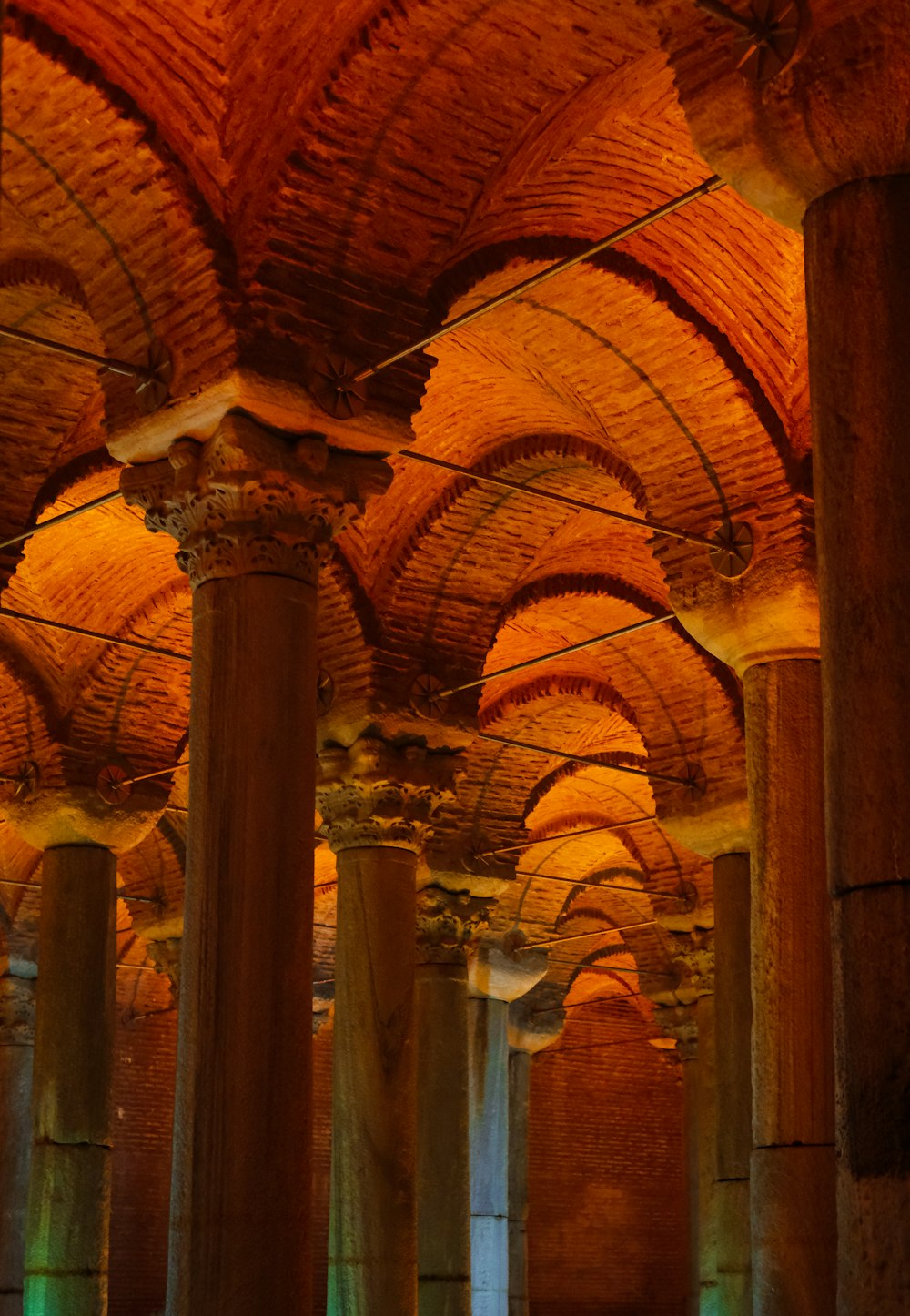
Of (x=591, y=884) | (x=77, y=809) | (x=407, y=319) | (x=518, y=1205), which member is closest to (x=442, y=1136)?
(x=77, y=809)

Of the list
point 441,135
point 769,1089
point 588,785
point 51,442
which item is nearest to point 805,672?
point 769,1089

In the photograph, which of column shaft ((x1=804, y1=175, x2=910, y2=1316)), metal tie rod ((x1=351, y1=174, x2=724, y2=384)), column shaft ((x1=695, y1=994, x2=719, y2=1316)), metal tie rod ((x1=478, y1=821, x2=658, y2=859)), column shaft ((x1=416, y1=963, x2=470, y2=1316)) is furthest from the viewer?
column shaft ((x1=695, y1=994, x2=719, y2=1316))

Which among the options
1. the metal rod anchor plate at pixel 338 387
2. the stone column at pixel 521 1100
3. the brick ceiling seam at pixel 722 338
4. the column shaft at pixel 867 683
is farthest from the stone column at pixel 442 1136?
the stone column at pixel 521 1100

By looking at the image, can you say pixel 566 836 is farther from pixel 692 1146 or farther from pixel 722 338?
pixel 722 338

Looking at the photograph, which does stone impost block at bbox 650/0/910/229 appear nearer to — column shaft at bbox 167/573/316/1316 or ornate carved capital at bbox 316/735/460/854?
column shaft at bbox 167/573/316/1316

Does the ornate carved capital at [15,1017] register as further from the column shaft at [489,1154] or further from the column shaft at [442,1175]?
the column shaft at [442,1175]

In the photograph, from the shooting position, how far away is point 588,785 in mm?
18703

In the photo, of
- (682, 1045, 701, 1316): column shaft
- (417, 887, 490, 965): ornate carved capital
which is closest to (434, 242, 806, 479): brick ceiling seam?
(417, 887, 490, 965): ornate carved capital

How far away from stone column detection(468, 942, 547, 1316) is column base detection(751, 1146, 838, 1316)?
29.5 ft

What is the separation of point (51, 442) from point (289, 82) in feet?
10.9

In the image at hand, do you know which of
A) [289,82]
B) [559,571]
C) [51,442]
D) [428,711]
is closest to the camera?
[289,82]

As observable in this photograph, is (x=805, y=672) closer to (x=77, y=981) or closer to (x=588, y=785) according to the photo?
(x=77, y=981)

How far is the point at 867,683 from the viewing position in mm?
5320

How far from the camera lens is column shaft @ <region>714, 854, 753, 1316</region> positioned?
11.5 m
